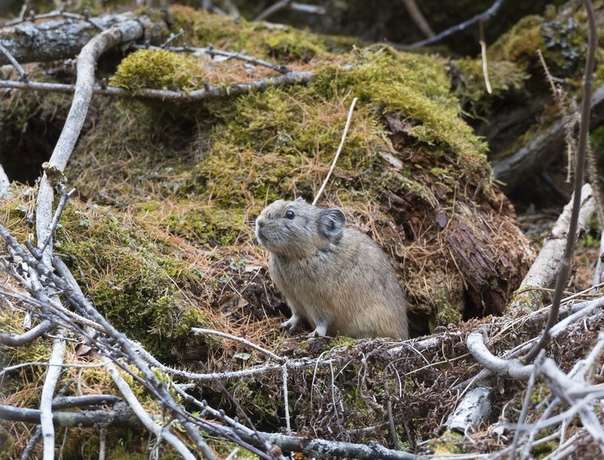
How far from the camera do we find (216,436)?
4.50 m

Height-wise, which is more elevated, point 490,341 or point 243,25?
point 243,25

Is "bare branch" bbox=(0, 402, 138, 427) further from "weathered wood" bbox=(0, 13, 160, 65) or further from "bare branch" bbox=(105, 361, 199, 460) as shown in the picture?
"weathered wood" bbox=(0, 13, 160, 65)

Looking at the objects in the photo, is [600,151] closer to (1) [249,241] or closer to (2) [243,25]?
(2) [243,25]

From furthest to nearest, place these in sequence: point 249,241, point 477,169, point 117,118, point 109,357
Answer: point 117,118
point 477,169
point 249,241
point 109,357

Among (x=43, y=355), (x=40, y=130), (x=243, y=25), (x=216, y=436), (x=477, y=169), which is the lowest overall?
(x=216, y=436)

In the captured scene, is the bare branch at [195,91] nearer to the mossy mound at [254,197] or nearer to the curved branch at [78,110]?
the mossy mound at [254,197]

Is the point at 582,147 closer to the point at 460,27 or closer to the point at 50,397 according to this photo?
the point at 50,397

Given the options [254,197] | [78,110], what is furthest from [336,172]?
[78,110]

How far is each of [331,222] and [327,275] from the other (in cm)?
45

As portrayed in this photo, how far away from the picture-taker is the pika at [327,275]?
20.6 feet

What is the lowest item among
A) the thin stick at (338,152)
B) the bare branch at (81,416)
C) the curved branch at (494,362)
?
the curved branch at (494,362)

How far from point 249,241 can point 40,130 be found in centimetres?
322

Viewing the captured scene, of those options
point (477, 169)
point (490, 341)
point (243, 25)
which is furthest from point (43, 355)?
point (243, 25)

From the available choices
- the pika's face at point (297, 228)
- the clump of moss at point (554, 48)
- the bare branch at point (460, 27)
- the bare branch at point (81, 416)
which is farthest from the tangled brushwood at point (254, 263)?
the bare branch at point (460, 27)
